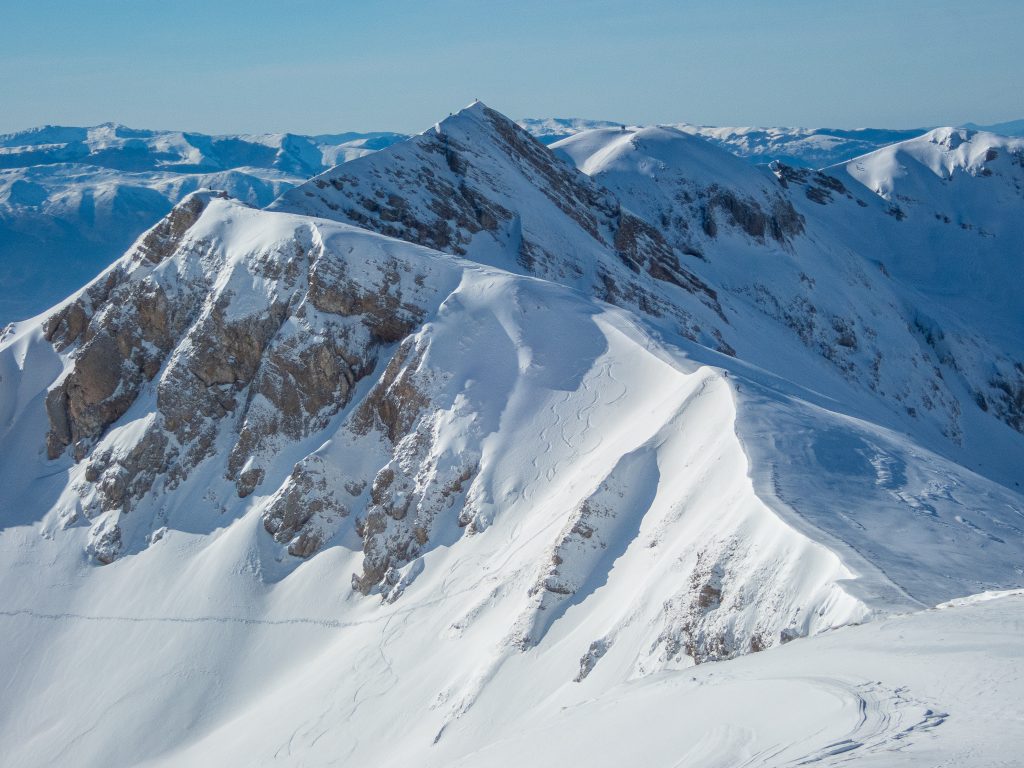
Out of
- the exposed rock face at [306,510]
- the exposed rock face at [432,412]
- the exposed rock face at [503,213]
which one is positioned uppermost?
the exposed rock face at [503,213]

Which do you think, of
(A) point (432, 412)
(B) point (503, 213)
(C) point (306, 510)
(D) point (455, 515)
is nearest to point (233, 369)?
(C) point (306, 510)

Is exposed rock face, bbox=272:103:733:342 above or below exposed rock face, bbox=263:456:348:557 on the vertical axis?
above

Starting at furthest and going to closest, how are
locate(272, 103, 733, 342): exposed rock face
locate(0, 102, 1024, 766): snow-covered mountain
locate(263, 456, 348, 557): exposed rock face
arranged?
locate(272, 103, 733, 342): exposed rock face < locate(263, 456, 348, 557): exposed rock face < locate(0, 102, 1024, 766): snow-covered mountain

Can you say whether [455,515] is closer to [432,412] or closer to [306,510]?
[432,412]

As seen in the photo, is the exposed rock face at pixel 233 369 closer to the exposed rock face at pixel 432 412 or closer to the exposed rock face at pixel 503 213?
the exposed rock face at pixel 432 412

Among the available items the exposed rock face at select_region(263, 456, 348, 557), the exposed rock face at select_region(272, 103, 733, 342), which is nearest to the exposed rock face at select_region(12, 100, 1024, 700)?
the exposed rock face at select_region(263, 456, 348, 557)

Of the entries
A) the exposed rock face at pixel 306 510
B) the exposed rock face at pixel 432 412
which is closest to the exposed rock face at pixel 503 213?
the exposed rock face at pixel 432 412

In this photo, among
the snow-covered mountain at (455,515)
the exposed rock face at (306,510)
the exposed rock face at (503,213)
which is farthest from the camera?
the exposed rock face at (503,213)

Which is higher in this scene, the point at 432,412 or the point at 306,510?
the point at 432,412

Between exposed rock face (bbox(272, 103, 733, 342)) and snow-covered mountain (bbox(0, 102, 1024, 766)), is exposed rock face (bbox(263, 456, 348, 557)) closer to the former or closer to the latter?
snow-covered mountain (bbox(0, 102, 1024, 766))
